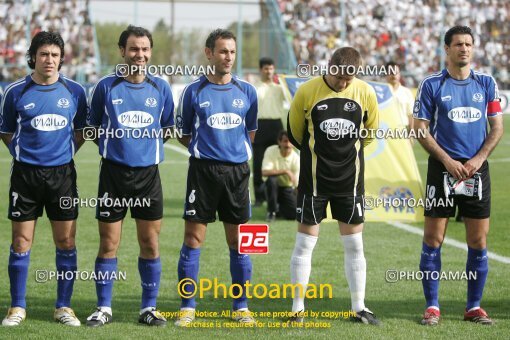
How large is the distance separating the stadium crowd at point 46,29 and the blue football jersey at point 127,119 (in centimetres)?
2382

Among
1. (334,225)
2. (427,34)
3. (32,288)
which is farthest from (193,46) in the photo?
(32,288)

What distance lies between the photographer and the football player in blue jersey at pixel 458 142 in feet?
22.1

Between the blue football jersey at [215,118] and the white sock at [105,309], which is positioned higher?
the blue football jersey at [215,118]

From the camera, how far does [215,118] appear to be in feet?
21.6

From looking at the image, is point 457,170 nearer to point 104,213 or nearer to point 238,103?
point 238,103

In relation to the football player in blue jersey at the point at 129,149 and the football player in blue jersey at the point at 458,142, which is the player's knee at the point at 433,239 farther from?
the football player in blue jersey at the point at 129,149

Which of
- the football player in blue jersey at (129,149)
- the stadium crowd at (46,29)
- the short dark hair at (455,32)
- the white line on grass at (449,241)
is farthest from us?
the stadium crowd at (46,29)

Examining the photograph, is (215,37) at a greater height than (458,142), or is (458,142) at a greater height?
(215,37)

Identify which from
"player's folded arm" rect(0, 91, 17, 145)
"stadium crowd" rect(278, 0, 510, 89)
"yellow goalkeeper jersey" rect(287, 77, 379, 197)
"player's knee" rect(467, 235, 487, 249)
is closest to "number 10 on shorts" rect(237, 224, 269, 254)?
"yellow goalkeeper jersey" rect(287, 77, 379, 197)

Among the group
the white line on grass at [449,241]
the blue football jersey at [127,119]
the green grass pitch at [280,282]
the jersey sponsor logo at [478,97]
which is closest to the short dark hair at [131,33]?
Result: the blue football jersey at [127,119]

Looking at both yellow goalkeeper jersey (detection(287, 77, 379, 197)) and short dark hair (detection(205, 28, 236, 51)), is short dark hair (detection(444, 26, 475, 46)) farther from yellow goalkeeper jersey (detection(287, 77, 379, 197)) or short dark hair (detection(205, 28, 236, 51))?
short dark hair (detection(205, 28, 236, 51))

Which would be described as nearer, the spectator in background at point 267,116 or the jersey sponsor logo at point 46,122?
the jersey sponsor logo at point 46,122

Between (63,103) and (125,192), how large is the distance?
78 cm

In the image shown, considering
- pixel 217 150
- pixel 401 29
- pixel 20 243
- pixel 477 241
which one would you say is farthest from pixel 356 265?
pixel 401 29
